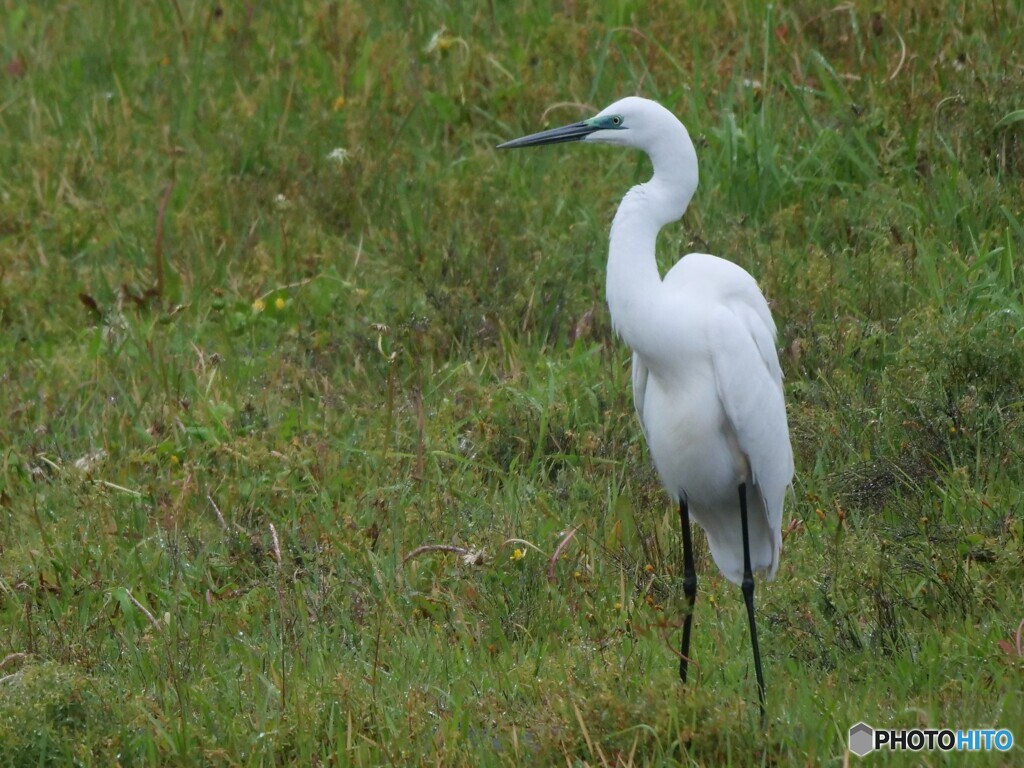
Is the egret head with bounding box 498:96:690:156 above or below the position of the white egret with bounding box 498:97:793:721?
above

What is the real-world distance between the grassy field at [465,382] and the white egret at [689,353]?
26cm

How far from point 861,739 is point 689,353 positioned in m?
1.02

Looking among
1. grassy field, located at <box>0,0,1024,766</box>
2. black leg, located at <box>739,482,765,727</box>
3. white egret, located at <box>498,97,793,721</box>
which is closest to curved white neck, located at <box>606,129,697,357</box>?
white egret, located at <box>498,97,793,721</box>

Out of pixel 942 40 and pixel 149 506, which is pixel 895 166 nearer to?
pixel 942 40

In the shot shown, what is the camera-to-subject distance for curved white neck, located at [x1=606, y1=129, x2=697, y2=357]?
11.2 feet

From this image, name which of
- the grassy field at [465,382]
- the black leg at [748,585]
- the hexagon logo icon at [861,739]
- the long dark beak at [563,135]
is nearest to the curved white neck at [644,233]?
the long dark beak at [563,135]

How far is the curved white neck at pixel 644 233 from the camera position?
3422mm

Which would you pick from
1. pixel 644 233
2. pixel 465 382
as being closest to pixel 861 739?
pixel 644 233

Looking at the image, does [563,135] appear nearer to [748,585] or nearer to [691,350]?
[691,350]

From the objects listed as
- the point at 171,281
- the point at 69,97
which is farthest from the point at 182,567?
the point at 69,97

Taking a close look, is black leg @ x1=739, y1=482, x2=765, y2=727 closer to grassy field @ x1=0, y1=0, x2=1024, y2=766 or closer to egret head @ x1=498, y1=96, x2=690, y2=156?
grassy field @ x1=0, y1=0, x2=1024, y2=766

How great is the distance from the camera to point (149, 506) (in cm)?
448

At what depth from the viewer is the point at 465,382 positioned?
194 inches

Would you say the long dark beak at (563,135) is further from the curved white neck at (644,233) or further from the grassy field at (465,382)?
the grassy field at (465,382)
